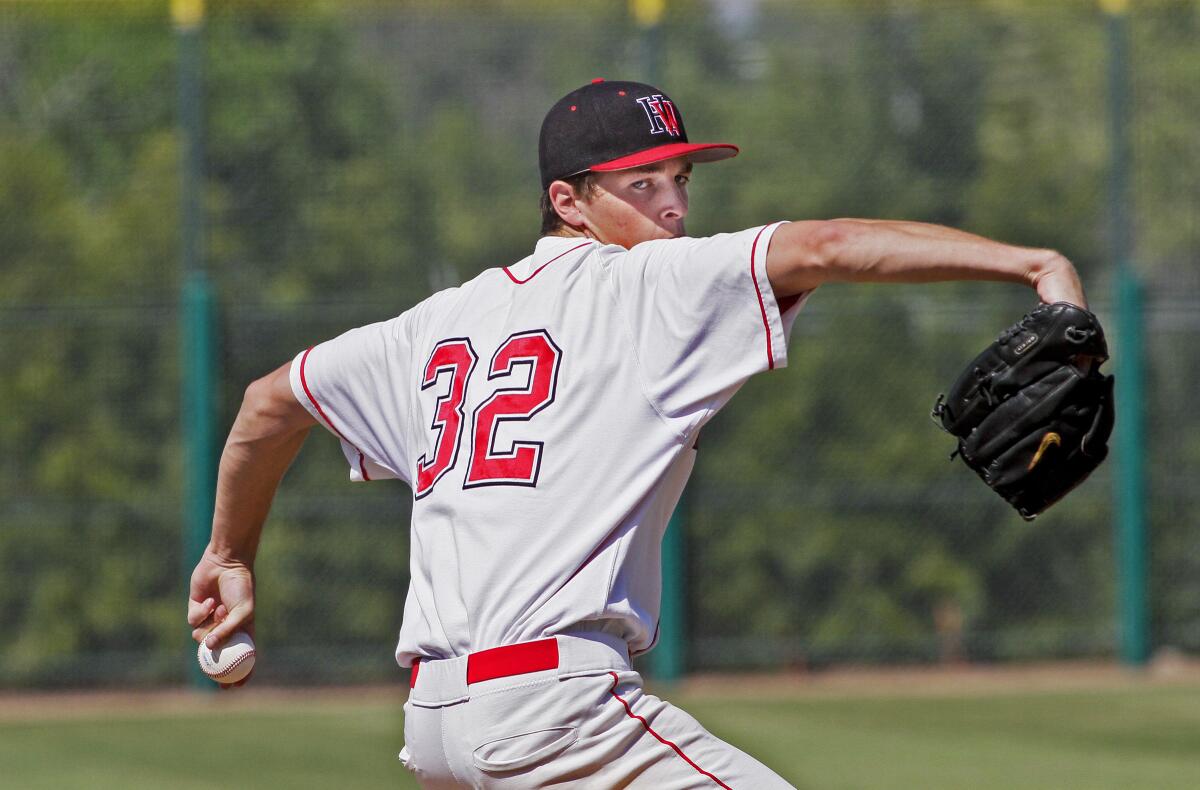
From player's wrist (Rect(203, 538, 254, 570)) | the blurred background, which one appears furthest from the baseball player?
the blurred background

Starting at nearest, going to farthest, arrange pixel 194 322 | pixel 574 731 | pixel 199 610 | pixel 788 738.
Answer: pixel 574 731, pixel 199 610, pixel 788 738, pixel 194 322

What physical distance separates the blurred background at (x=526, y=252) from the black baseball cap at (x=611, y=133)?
763 cm

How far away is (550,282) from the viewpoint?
3037 mm

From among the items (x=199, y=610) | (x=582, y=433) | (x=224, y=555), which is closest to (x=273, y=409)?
(x=224, y=555)

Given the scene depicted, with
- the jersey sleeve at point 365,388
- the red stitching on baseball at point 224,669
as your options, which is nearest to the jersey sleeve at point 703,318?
the jersey sleeve at point 365,388

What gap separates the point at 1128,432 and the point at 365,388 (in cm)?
853

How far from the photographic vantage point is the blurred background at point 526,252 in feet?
35.6

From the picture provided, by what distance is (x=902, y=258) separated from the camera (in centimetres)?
260

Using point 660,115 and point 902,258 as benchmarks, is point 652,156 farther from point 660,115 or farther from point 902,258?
point 902,258

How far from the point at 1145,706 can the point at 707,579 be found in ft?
9.38

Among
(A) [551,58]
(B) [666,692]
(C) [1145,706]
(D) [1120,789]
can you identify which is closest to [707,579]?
(B) [666,692]

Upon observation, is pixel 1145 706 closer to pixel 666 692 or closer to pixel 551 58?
pixel 666 692

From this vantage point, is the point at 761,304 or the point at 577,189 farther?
the point at 577,189

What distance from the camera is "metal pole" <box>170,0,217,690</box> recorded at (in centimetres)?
1070
